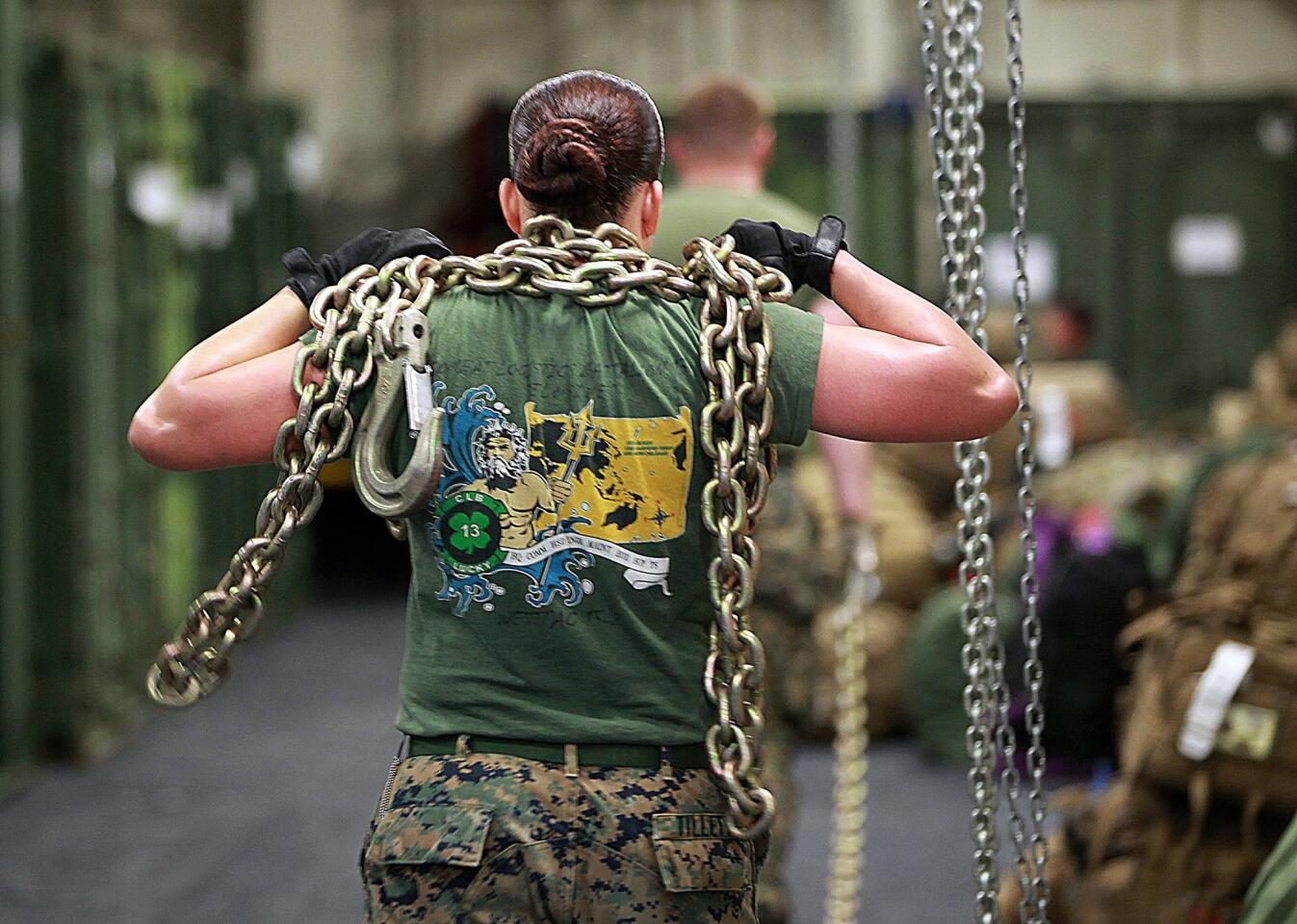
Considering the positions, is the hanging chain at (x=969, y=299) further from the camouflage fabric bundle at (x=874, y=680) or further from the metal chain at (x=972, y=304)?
the camouflage fabric bundle at (x=874, y=680)

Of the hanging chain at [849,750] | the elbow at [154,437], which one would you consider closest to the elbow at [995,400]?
the elbow at [154,437]

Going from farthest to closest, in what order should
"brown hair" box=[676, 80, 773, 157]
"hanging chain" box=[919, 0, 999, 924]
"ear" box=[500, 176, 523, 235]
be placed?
"brown hair" box=[676, 80, 773, 157] → "hanging chain" box=[919, 0, 999, 924] → "ear" box=[500, 176, 523, 235]

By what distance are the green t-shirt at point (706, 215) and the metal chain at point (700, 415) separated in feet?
4.86

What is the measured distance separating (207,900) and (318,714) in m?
A: 2.27

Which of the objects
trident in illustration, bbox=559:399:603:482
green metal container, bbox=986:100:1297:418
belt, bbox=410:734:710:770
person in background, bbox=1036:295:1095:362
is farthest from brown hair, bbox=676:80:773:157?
green metal container, bbox=986:100:1297:418

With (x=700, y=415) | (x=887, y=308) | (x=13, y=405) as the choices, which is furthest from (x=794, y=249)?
(x=13, y=405)

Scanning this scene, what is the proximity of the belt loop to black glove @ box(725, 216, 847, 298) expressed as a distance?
566mm

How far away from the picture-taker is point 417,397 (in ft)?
6.38

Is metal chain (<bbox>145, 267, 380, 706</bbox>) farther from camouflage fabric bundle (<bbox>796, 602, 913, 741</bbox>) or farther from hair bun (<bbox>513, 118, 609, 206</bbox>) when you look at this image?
camouflage fabric bundle (<bbox>796, 602, 913, 741</bbox>)

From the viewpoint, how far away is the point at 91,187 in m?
6.23

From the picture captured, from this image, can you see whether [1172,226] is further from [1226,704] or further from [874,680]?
[1226,704]

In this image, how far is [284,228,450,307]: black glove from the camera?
206cm

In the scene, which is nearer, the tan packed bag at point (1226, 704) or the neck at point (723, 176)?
the tan packed bag at point (1226, 704)

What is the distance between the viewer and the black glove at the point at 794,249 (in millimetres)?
2035
